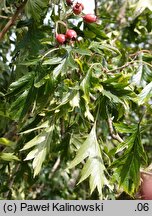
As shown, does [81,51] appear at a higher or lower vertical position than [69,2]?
lower

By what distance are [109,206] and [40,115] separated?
0.47 metres

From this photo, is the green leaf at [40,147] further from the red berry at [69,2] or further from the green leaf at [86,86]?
the red berry at [69,2]

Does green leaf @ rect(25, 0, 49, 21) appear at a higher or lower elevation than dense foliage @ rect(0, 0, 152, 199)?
higher

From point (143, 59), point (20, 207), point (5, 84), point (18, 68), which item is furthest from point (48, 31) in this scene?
point (20, 207)

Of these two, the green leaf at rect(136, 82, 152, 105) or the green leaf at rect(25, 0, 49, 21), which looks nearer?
the green leaf at rect(136, 82, 152, 105)

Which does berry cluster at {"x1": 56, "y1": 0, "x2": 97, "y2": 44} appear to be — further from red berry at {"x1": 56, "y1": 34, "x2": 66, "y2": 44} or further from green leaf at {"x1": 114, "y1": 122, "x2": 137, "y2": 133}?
green leaf at {"x1": 114, "y1": 122, "x2": 137, "y2": 133}

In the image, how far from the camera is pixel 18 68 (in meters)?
1.95

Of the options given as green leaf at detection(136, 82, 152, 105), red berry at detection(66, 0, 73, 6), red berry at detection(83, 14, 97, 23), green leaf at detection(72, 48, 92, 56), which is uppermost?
red berry at detection(66, 0, 73, 6)

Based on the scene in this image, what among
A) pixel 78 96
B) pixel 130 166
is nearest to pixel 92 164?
pixel 130 166

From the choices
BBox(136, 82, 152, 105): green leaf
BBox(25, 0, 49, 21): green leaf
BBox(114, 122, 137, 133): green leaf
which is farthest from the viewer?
BBox(25, 0, 49, 21): green leaf

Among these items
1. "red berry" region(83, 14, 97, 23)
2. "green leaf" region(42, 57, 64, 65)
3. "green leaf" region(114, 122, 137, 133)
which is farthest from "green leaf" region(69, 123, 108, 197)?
"red berry" region(83, 14, 97, 23)

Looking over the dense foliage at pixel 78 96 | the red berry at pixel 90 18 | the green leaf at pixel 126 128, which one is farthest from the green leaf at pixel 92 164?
the red berry at pixel 90 18

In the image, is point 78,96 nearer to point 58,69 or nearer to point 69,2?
point 58,69

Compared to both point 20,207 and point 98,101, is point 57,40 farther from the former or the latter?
point 20,207
